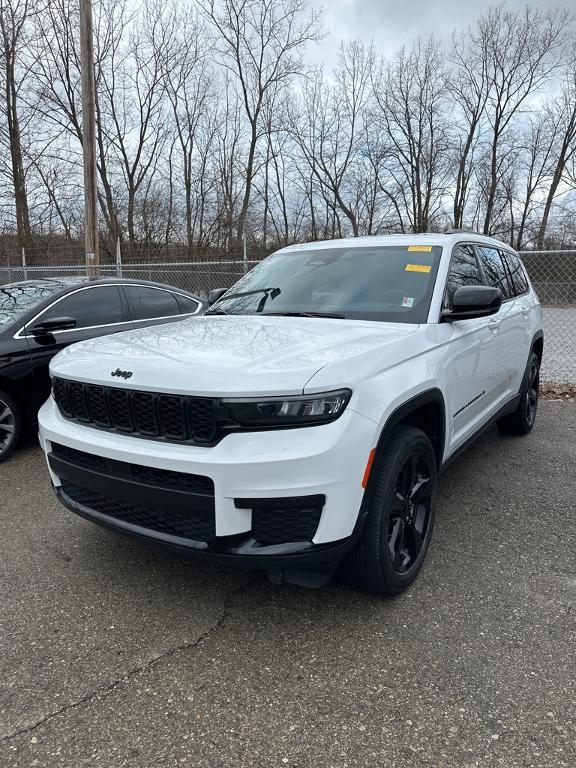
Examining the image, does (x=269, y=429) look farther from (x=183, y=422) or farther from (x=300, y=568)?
(x=300, y=568)

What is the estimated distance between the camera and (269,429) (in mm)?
2172

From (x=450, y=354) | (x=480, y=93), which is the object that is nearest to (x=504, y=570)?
(x=450, y=354)

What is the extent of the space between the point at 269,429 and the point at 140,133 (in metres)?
28.6

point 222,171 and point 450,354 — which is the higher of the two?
point 222,171

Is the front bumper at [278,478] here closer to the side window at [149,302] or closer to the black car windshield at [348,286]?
the black car windshield at [348,286]

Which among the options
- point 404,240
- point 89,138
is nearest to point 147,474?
point 404,240

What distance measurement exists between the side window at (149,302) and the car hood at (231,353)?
264 cm

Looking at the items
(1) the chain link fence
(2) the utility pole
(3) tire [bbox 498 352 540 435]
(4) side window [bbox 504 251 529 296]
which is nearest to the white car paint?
(4) side window [bbox 504 251 529 296]

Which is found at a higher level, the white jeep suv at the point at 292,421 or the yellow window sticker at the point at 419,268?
the yellow window sticker at the point at 419,268

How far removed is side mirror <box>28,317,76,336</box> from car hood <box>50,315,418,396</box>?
2.05 m

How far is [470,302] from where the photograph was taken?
3.00m

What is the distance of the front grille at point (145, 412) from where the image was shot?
2244 millimetres

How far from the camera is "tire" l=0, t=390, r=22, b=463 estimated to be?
186 inches

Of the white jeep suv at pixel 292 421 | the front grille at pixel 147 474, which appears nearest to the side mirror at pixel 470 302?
the white jeep suv at pixel 292 421
